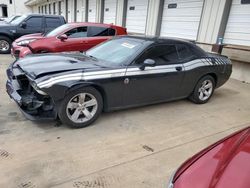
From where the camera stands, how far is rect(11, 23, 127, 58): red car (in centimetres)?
711

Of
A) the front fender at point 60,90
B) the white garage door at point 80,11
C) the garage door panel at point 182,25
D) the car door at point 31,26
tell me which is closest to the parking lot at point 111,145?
the front fender at point 60,90

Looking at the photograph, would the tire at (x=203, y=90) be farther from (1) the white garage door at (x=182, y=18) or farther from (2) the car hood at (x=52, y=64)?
(1) the white garage door at (x=182, y=18)

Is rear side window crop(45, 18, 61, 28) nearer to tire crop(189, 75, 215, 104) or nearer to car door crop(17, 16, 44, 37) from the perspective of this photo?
car door crop(17, 16, 44, 37)

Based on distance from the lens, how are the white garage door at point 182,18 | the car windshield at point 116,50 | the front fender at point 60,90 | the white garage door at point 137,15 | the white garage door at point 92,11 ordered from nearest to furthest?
the front fender at point 60,90
the car windshield at point 116,50
the white garage door at point 182,18
the white garage door at point 137,15
the white garage door at point 92,11

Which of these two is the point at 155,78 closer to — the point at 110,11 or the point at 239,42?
the point at 239,42

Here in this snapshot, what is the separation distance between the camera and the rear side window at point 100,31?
7.96 m

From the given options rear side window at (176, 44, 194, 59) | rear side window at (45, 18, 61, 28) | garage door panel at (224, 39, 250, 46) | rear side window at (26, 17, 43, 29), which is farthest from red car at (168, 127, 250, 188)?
rear side window at (26, 17, 43, 29)

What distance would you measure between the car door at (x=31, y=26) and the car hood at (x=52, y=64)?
22.4ft

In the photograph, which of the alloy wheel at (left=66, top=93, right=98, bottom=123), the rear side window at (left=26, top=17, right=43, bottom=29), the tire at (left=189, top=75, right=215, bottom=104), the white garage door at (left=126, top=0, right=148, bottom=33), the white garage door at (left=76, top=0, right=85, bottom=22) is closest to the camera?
the alloy wheel at (left=66, top=93, right=98, bottom=123)

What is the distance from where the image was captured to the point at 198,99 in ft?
17.5

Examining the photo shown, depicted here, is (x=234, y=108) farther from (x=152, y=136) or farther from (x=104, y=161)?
(x=104, y=161)

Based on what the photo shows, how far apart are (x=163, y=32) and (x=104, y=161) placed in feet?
30.6

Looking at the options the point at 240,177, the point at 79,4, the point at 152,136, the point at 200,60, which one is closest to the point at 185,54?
the point at 200,60

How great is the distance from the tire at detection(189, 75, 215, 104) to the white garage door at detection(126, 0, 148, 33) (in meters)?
7.65
